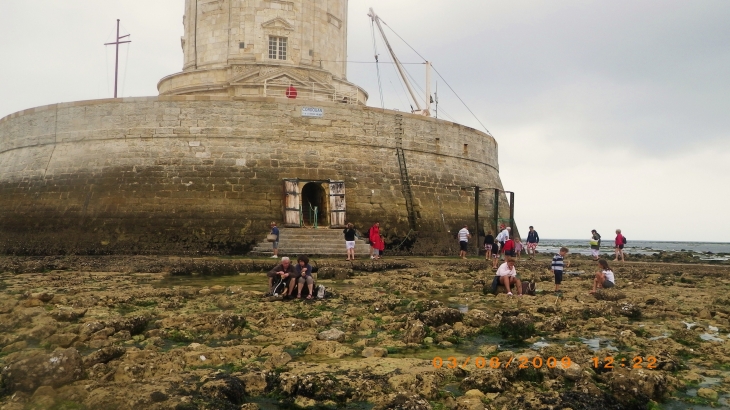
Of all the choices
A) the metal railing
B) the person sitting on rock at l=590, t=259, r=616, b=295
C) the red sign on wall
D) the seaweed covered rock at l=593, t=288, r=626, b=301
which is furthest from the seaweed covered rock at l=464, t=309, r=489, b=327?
→ the red sign on wall

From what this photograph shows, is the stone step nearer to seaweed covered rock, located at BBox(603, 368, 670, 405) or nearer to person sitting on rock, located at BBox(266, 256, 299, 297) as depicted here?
person sitting on rock, located at BBox(266, 256, 299, 297)

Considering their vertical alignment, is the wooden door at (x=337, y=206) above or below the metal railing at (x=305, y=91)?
below

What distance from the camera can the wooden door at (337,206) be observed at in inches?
777

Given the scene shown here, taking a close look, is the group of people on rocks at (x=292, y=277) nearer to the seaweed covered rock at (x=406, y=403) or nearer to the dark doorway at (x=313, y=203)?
the seaweed covered rock at (x=406, y=403)

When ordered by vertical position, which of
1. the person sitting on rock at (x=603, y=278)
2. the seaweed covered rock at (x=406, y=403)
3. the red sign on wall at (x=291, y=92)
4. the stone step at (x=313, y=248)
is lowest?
the seaweed covered rock at (x=406, y=403)

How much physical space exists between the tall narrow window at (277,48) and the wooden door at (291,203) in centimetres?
829

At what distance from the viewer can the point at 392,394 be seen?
4648 millimetres

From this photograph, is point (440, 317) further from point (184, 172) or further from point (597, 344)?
point (184, 172)

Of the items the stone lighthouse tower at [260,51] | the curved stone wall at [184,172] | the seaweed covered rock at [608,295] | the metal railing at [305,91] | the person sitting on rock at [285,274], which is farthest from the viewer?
the stone lighthouse tower at [260,51]

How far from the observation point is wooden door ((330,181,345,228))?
777 inches

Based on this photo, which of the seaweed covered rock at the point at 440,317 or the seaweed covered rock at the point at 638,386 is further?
the seaweed covered rock at the point at 440,317

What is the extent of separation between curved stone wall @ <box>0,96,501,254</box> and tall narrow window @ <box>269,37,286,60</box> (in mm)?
6235

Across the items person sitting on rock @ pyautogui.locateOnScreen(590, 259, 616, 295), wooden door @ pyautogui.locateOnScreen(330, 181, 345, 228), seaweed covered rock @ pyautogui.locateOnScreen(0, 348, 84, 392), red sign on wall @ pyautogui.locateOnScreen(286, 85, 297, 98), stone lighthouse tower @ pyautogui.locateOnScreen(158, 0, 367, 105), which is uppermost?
stone lighthouse tower @ pyautogui.locateOnScreen(158, 0, 367, 105)
